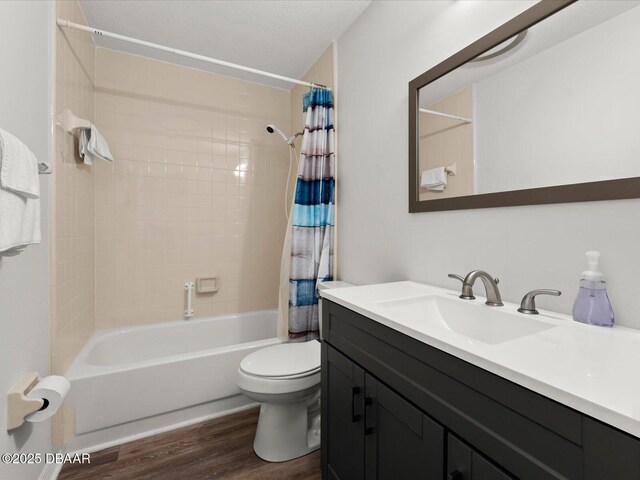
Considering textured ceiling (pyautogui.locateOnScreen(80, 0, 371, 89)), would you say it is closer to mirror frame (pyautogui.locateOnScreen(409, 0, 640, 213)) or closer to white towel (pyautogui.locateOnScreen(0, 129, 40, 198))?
mirror frame (pyautogui.locateOnScreen(409, 0, 640, 213))

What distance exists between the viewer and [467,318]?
107 centimetres

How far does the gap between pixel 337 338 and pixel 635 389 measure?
0.83 m

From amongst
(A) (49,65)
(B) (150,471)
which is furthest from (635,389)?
(A) (49,65)

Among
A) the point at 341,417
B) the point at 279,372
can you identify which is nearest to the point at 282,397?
the point at 279,372

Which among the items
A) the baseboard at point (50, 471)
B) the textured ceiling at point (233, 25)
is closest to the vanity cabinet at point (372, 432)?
the baseboard at point (50, 471)

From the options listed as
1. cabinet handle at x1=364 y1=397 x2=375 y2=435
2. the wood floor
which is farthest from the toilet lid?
cabinet handle at x1=364 y1=397 x2=375 y2=435

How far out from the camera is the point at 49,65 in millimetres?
1458

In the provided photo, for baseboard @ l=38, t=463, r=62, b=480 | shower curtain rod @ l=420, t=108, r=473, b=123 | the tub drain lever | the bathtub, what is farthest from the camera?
the tub drain lever

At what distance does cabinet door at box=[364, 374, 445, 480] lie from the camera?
752 mm

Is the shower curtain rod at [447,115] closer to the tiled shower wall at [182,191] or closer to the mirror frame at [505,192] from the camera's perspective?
the mirror frame at [505,192]

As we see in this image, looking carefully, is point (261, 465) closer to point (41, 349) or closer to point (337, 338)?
point (337, 338)

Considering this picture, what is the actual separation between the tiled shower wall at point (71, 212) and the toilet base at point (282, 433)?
107 cm

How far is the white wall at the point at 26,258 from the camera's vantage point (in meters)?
1.06

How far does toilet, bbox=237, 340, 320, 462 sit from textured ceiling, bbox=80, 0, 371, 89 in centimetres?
203
